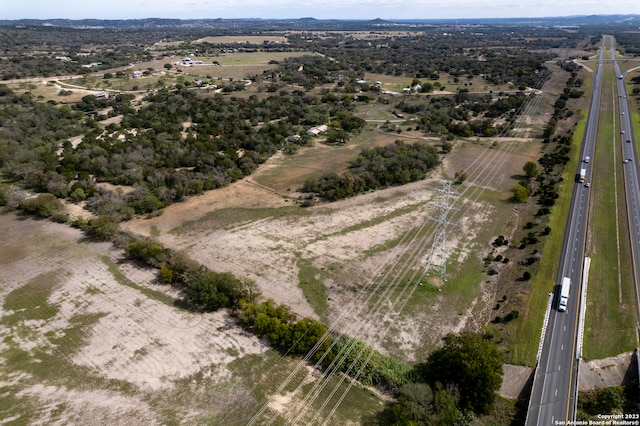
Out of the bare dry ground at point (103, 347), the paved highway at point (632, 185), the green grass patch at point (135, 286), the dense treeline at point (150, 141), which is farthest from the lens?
the dense treeline at point (150, 141)

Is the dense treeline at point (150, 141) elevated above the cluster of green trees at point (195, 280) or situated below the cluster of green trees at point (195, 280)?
above

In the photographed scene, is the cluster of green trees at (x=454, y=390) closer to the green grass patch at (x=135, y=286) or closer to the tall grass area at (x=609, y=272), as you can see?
the tall grass area at (x=609, y=272)

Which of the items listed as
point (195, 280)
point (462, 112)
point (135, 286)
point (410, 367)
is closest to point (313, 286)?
point (195, 280)

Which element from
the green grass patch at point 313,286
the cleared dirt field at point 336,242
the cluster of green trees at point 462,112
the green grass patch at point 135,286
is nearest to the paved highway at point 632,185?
the cleared dirt field at point 336,242

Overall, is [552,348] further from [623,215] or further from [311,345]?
[623,215]

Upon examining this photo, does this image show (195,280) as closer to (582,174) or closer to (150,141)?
(150,141)

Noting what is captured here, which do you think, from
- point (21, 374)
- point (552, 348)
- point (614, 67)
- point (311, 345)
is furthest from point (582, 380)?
point (614, 67)
